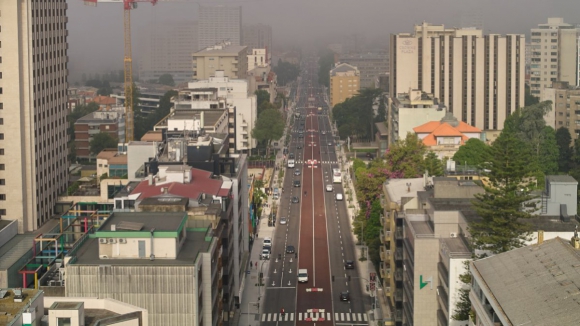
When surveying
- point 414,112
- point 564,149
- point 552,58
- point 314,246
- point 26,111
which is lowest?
point 314,246

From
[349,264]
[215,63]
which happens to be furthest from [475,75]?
[349,264]

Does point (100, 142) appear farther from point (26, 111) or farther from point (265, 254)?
point (26, 111)

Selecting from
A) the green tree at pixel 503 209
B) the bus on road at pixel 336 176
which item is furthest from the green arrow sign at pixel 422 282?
the bus on road at pixel 336 176

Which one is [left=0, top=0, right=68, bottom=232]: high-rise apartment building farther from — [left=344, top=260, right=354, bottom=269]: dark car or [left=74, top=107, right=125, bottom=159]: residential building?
[left=74, top=107, right=125, bottom=159]: residential building

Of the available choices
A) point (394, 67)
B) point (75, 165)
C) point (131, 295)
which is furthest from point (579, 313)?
point (394, 67)

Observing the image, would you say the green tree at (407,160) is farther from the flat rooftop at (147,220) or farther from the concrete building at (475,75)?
the concrete building at (475,75)

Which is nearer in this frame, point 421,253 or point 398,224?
point 421,253

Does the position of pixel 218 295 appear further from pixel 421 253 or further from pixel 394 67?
pixel 394 67
